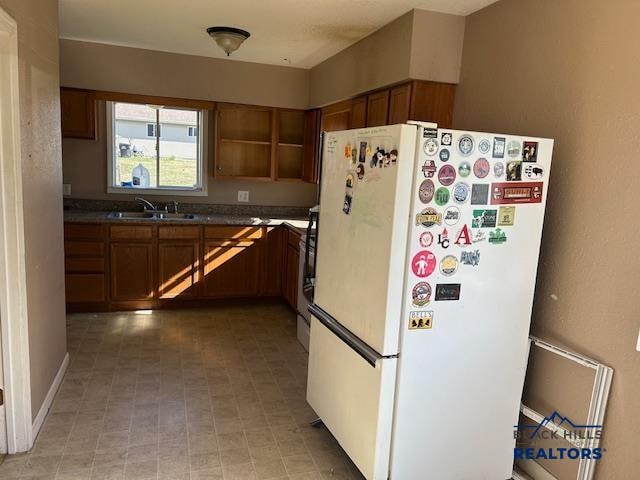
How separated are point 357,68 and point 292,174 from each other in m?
1.68

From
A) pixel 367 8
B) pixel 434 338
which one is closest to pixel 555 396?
pixel 434 338

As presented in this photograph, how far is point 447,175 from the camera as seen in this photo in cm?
184

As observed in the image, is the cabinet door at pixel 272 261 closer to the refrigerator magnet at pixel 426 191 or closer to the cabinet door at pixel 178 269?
the cabinet door at pixel 178 269

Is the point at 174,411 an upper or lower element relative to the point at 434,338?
lower

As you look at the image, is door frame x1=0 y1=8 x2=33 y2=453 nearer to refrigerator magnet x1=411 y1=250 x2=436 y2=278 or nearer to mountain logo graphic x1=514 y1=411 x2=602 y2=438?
refrigerator magnet x1=411 y1=250 x2=436 y2=278

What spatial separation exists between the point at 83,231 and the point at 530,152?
3.60 metres

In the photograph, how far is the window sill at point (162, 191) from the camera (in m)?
4.73

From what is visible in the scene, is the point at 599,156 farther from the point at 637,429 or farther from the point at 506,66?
the point at 637,429

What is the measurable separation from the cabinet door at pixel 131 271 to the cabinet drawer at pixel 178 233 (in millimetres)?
148

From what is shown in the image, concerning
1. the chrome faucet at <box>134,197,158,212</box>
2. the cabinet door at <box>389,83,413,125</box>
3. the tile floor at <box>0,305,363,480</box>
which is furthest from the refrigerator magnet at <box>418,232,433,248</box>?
the chrome faucet at <box>134,197,158,212</box>

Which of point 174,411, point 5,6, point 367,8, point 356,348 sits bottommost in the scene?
point 174,411

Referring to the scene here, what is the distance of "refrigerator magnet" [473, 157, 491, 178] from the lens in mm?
1892

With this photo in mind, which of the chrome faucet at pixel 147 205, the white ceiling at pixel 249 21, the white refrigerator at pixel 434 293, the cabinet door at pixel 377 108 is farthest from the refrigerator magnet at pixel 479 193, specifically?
the chrome faucet at pixel 147 205

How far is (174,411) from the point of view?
274 centimetres
